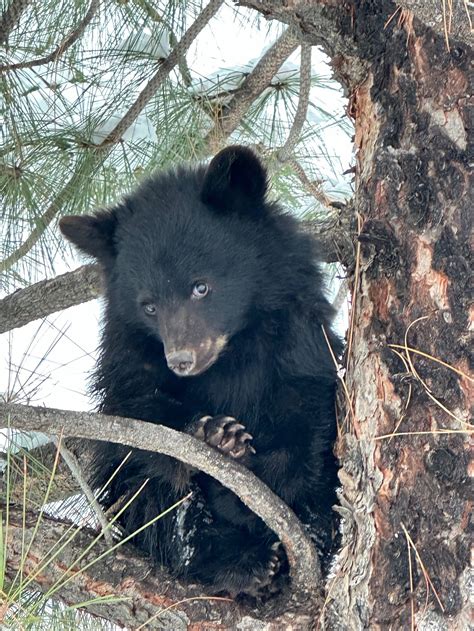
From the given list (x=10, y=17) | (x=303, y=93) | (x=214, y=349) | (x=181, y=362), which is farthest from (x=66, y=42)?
(x=181, y=362)

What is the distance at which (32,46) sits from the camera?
428cm

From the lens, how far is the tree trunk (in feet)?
7.94

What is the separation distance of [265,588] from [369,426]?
671mm

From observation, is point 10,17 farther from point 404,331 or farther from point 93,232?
point 404,331

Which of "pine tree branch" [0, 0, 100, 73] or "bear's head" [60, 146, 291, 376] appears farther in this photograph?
→ "pine tree branch" [0, 0, 100, 73]

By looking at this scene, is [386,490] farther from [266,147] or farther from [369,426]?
[266,147]

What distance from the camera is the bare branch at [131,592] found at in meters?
2.76

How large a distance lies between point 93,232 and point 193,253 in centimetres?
45

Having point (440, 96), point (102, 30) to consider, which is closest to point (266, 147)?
point (102, 30)

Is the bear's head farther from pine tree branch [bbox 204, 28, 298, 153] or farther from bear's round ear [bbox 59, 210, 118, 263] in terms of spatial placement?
pine tree branch [bbox 204, 28, 298, 153]

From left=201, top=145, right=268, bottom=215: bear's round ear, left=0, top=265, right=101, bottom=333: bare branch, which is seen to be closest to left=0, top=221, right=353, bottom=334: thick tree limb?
left=0, top=265, right=101, bottom=333: bare branch

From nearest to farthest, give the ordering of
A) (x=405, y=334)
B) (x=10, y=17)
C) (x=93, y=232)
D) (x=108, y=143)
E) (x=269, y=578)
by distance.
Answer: (x=405, y=334) → (x=269, y=578) → (x=93, y=232) → (x=10, y=17) → (x=108, y=143)

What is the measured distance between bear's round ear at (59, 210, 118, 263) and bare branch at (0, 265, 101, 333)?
11.8 inches

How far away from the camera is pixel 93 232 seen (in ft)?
11.3
